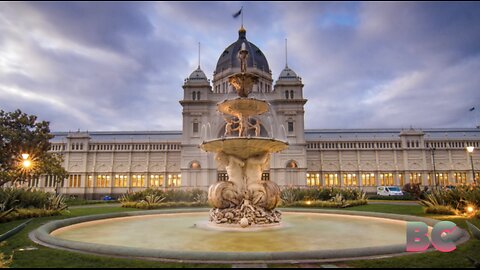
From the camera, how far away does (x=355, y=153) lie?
212 ft

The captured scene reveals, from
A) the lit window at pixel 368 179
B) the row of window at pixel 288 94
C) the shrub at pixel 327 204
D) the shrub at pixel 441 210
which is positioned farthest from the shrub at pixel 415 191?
the row of window at pixel 288 94

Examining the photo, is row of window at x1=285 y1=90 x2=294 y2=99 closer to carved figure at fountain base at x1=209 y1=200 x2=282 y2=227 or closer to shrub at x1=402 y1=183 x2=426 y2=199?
shrub at x1=402 y1=183 x2=426 y2=199

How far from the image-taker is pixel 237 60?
67688 millimetres

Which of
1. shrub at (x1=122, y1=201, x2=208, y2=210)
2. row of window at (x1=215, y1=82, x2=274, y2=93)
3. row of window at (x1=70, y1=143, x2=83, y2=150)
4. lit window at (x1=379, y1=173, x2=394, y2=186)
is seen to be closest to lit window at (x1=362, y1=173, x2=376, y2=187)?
lit window at (x1=379, y1=173, x2=394, y2=186)

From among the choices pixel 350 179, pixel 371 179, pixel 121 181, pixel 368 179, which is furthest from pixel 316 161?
pixel 121 181

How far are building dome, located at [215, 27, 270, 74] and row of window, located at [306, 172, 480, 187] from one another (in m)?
25.2

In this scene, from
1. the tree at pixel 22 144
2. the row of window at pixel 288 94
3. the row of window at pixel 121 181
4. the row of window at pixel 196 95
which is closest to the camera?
the tree at pixel 22 144

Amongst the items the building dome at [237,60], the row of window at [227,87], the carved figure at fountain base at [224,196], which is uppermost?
the building dome at [237,60]

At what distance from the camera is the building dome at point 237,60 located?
222ft

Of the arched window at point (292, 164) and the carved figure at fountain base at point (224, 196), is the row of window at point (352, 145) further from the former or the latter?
the carved figure at fountain base at point (224, 196)

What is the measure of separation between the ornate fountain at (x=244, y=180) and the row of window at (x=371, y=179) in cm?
5050

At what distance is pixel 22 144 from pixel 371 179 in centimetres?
5748

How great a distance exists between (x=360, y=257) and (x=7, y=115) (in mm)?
39438

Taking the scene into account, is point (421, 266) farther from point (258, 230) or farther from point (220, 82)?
point (220, 82)
